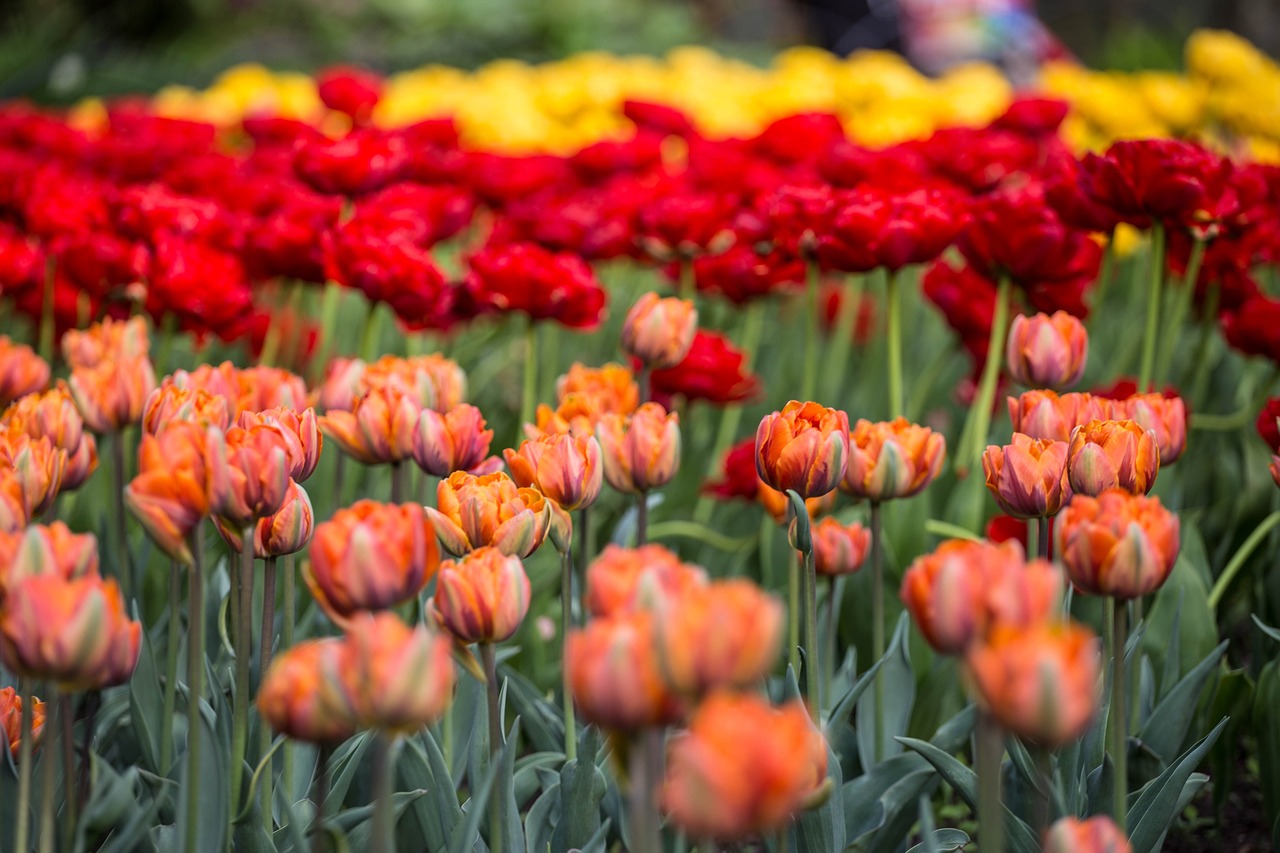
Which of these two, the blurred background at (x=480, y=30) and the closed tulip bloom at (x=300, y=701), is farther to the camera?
the blurred background at (x=480, y=30)

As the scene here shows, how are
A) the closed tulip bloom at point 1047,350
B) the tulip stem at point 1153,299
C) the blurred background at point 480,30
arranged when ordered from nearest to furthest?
the closed tulip bloom at point 1047,350
the tulip stem at point 1153,299
the blurred background at point 480,30

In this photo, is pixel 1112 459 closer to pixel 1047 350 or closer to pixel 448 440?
pixel 1047 350

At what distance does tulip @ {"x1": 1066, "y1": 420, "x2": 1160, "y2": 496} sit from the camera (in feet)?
3.25

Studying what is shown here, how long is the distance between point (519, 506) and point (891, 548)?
2.90 feet

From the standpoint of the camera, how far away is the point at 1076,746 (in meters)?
1.10

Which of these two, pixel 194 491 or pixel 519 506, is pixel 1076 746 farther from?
pixel 194 491

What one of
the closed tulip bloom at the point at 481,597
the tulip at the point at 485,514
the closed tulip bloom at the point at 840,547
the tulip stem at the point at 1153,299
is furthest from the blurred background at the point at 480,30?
the closed tulip bloom at the point at 481,597

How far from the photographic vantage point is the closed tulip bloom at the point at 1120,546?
82 centimetres

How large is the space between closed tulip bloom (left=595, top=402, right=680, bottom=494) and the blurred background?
602 cm

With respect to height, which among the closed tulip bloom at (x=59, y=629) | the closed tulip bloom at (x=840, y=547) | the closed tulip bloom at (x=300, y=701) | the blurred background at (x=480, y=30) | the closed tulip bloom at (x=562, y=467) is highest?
Result: the closed tulip bloom at (x=59, y=629)

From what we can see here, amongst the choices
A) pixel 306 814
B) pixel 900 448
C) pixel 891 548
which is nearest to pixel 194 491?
pixel 306 814

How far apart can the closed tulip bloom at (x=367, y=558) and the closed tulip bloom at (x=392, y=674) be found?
109mm

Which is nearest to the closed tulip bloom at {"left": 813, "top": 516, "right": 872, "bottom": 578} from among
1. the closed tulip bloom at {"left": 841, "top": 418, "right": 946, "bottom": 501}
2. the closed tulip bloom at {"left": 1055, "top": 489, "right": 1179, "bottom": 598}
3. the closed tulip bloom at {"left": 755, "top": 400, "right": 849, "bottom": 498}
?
the closed tulip bloom at {"left": 841, "top": 418, "right": 946, "bottom": 501}

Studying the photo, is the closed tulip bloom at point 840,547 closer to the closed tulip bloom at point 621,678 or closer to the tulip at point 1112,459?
the tulip at point 1112,459
